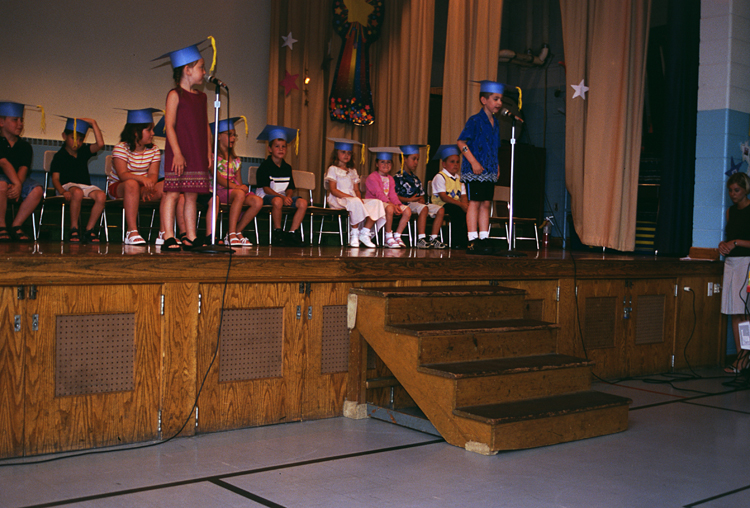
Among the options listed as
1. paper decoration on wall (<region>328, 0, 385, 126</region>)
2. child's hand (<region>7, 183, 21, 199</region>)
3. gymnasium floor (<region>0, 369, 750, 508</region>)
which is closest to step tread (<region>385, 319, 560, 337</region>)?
gymnasium floor (<region>0, 369, 750, 508</region>)

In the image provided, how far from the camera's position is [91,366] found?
3100 millimetres

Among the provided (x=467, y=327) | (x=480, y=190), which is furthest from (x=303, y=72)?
(x=467, y=327)

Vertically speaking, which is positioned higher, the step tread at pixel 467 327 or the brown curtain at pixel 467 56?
the brown curtain at pixel 467 56

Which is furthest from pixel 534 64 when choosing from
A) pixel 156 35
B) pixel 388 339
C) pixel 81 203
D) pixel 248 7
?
pixel 388 339

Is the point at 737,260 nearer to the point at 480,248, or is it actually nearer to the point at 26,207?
the point at 480,248

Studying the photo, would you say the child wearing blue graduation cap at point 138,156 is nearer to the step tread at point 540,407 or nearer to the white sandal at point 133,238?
the white sandal at point 133,238

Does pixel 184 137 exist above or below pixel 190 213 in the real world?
above

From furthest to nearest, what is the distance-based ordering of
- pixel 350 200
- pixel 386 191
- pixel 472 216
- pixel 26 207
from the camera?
pixel 386 191 → pixel 350 200 → pixel 472 216 → pixel 26 207

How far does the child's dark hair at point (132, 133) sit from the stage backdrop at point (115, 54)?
228cm

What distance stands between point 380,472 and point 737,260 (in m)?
4.13

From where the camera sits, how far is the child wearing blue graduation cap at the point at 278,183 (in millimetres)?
6441

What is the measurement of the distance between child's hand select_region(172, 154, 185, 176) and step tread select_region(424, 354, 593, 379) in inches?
71.7

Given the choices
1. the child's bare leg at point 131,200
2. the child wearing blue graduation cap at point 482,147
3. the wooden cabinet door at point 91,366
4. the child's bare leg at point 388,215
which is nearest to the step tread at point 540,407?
the wooden cabinet door at point 91,366

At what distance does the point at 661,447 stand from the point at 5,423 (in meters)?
2.96
